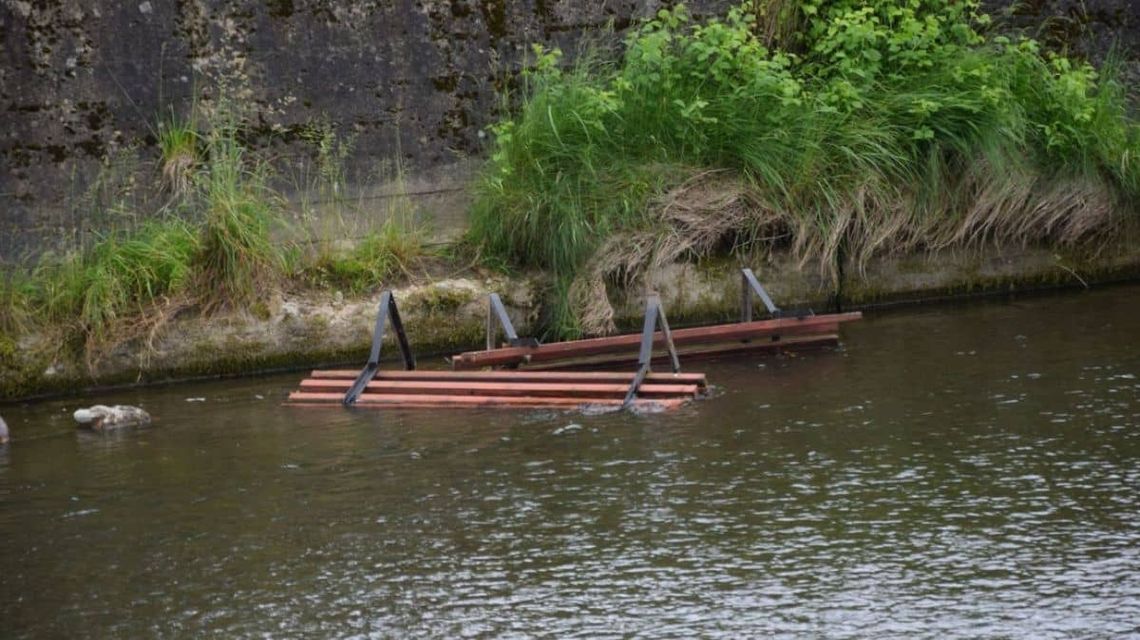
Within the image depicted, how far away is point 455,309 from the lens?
9.45 metres

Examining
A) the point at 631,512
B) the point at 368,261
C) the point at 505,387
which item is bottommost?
the point at 631,512

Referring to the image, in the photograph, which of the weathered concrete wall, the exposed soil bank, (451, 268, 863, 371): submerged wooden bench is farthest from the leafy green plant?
(451, 268, 863, 371): submerged wooden bench

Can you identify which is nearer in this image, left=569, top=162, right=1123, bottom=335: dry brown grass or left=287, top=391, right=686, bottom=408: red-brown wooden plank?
left=287, top=391, right=686, bottom=408: red-brown wooden plank

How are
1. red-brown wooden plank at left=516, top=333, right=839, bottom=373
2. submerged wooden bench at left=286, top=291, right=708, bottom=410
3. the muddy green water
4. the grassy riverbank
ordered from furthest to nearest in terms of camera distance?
the grassy riverbank → red-brown wooden plank at left=516, top=333, right=839, bottom=373 → submerged wooden bench at left=286, top=291, right=708, bottom=410 → the muddy green water

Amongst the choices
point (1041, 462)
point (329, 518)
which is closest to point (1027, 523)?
point (1041, 462)

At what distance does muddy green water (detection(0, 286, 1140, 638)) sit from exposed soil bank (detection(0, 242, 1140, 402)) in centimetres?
50

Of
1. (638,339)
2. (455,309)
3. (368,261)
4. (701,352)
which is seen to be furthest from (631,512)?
(368,261)

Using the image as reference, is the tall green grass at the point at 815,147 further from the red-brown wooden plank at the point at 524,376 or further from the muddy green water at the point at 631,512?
the muddy green water at the point at 631,512

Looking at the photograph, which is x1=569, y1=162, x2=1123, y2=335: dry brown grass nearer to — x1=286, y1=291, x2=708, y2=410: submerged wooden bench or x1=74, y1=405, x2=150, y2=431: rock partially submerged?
x1=286, y1=291, x2=708, y2=410: submerged wooden bench

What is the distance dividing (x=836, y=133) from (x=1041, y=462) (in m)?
4.02

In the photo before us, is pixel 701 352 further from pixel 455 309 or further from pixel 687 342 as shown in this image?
pixel 455 309

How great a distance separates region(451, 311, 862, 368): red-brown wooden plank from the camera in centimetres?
845

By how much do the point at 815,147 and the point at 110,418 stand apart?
14.3ft

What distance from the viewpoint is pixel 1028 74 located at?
10297mm
